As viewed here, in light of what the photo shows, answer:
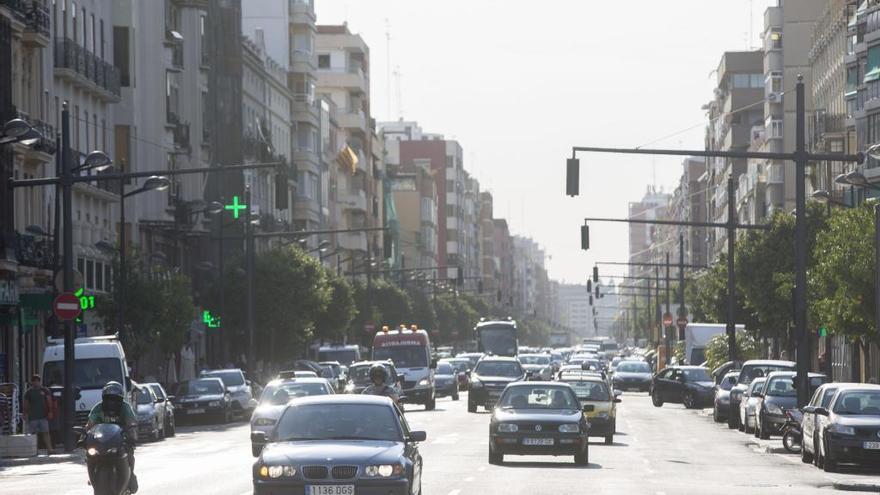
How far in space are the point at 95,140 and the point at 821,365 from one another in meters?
30.3

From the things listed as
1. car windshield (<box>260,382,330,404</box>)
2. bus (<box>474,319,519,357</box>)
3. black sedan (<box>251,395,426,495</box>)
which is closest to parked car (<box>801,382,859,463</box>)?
car windshield (<box>260,382,330,404</box>)

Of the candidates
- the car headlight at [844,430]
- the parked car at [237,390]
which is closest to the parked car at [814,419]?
the car headlight at [844,430]

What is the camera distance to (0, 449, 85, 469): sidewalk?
41.2 metres

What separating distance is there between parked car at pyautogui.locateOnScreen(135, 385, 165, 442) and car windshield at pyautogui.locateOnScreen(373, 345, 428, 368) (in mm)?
22341

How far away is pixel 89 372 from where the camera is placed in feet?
164

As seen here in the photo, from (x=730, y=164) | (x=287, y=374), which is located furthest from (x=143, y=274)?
(x=730, y=164)

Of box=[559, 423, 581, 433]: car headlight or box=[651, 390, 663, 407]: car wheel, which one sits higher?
box=[559, 423, 581, 433]: car headlight

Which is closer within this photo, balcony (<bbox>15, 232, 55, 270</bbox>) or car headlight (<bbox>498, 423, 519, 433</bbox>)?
car headlight (<bbox>498, 423, 519, 433</bbox>)

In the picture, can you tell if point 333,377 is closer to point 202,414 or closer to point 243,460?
point 202,414

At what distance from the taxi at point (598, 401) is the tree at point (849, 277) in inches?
457

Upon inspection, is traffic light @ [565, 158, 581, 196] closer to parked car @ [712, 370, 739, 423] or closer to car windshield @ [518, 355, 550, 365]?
parked car @ [712, 370, 739, 423]

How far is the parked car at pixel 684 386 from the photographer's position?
7494 centimetres

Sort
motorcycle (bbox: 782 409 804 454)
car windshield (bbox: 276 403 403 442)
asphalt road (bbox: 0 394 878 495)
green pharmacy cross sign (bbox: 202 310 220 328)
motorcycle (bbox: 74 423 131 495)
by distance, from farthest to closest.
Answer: green pharmacy cross sign (bbox: 202 310 220 328)
motorcycle (bbox: 782 409 804 454)
asphalt road (bbox: 0 394 878 495)
motorcycle (bbox: 74 423 131 495)
car windshield (bbox: 276 403 403 442)

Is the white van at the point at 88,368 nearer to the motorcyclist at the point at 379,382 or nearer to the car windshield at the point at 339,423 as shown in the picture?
the motorcyclist at the point at 379,382
